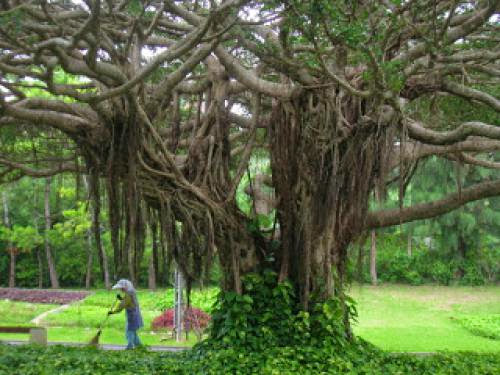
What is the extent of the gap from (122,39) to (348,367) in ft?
12.7

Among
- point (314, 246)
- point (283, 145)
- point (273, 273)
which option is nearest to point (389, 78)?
point (283, 145)

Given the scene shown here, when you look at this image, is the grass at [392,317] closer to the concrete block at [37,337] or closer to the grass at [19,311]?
the grass at [19,311]

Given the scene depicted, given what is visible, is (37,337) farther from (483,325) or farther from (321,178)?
(483,325)

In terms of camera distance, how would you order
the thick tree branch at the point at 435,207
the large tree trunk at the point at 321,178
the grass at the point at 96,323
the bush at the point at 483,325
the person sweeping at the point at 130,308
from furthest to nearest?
1. the bush at the point at 483,325
2. the grass at the point at 96,323
3. the person sweeping at the point at 130,308
4. the thick tree branch at the point at 435,207
5. the large tree trunk at the point at 321,178

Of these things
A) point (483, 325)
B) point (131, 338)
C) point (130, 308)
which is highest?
point (130, 308)

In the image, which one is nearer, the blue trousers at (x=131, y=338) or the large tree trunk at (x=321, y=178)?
the large tree trunk at (x=321, y=178)

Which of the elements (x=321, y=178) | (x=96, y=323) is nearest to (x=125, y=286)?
(x=321, y=178)

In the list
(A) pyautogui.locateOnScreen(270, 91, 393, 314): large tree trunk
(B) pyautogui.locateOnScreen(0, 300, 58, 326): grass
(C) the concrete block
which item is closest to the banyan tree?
(A) pyautogui.locateOnScreen(270, 91, 393, 314): large tree trunk

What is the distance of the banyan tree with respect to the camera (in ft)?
15.1

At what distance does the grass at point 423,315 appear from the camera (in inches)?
477

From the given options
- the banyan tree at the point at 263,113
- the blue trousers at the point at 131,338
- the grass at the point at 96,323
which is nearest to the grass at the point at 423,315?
the banyan tree at the point at 263,113

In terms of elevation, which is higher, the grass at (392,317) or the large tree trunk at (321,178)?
the large tree trunk at (321,178)

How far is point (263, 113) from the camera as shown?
24.2 ft

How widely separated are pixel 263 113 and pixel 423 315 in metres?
11.7
